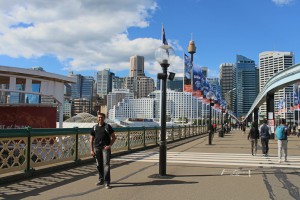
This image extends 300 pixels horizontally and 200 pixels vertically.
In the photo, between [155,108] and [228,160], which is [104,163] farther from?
[155,108]

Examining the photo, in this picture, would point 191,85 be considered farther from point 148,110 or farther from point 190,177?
point 148,110

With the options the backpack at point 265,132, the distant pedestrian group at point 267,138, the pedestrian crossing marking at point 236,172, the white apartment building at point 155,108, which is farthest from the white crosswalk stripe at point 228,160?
the white apartment building at point 155,108

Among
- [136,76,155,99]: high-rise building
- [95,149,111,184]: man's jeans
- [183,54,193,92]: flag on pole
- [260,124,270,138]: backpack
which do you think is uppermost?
[136,76,155,99]: high-rise building

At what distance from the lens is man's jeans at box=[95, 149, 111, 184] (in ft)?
27.9

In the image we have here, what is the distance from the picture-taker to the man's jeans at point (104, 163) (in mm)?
8516

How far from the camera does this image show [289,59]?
121812 mm

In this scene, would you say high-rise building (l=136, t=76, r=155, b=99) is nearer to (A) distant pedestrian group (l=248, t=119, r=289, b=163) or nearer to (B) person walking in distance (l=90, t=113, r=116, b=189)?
(A) distant pedestrian group (l=248, t=119, r=289, b=163)

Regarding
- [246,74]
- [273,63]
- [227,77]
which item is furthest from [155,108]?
[273,63]

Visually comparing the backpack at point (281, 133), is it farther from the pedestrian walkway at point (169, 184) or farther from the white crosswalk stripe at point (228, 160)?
the pedestrian walkway at point (169, 184)

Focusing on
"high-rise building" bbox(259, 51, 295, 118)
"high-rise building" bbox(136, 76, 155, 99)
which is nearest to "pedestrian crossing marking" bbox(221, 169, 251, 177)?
"high-rise building" bbox(259, 51, 295, 118)

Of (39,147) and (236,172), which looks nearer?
(39,147)

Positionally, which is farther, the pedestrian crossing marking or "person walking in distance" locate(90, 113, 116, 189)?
the pedestrian crossing marking

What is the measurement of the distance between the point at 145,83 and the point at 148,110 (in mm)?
31668

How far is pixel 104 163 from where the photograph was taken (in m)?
8.70
